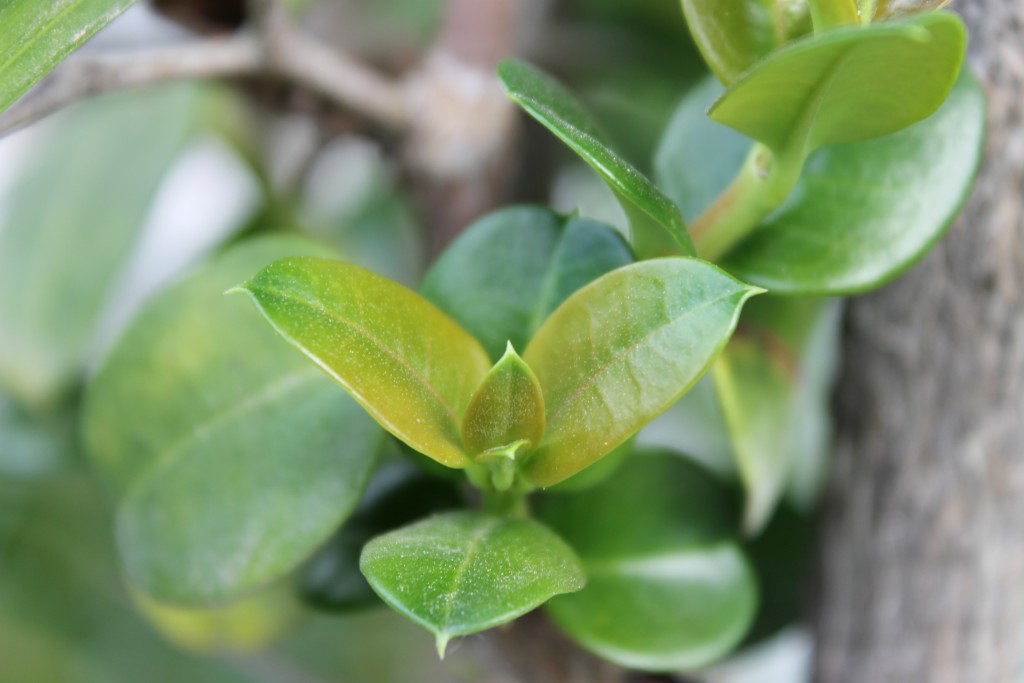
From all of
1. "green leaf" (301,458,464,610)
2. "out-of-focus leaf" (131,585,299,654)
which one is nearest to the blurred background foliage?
"out-of-focus leaf" (131,585,299,654)

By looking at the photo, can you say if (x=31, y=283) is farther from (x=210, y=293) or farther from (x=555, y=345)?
(x=555, y=345)

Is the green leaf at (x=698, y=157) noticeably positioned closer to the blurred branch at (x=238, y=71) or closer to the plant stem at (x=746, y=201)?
the plant stem at (x=746, y=201)

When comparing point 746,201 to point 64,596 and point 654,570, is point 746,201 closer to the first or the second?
point 654,570

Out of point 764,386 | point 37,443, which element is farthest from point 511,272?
point 37,443

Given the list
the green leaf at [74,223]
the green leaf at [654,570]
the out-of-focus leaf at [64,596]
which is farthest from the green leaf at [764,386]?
the out-of-focus leaf at [64,596]

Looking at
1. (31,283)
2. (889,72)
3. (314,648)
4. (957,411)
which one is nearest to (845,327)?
(957,411)
